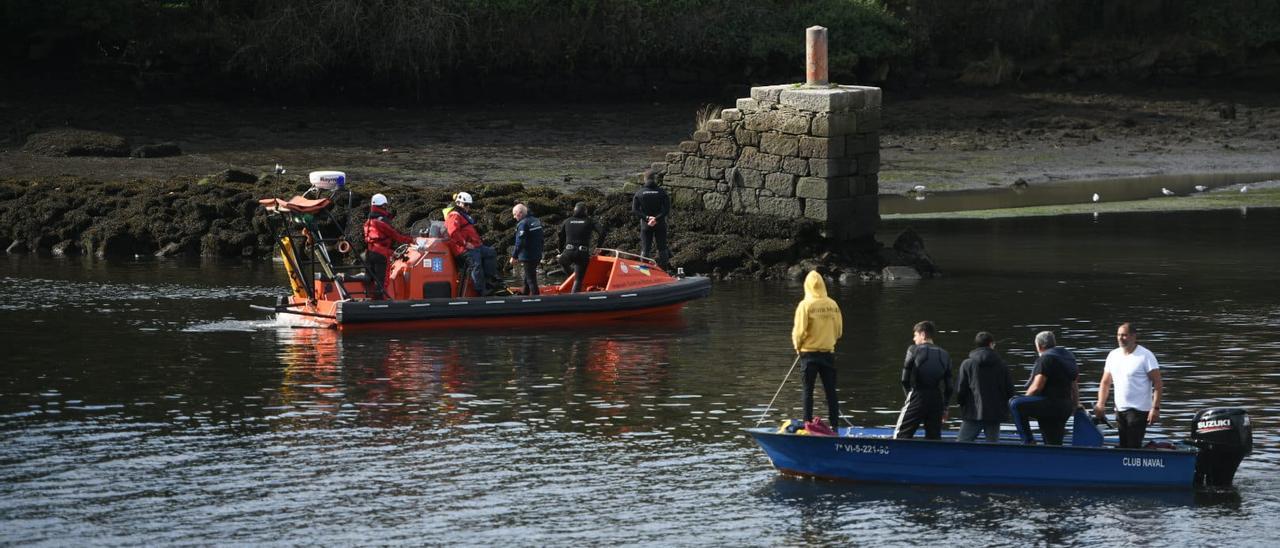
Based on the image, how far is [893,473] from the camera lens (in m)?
14.1

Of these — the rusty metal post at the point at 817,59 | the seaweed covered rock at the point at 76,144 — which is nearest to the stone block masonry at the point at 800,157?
the rusty metal post at the point at 817,59

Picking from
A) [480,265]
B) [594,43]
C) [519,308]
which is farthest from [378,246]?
[594,43]

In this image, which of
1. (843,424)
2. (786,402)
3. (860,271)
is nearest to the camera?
(843,424)

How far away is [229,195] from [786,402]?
49.6ft

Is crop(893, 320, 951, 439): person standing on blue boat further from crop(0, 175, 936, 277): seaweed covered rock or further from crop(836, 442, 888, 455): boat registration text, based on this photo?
crop(0, 175, 936, 277): seaweed covered rock

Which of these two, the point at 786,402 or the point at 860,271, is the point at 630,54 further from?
the point at 786,402

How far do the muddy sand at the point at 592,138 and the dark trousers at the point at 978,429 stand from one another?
19.8 m

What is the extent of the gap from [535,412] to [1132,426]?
5.58m

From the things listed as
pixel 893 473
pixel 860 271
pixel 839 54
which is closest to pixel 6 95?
pixel 839 54

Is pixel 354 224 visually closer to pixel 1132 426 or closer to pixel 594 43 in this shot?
pixel 594 43

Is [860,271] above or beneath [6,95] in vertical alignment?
beneath

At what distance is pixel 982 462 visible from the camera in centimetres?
1396

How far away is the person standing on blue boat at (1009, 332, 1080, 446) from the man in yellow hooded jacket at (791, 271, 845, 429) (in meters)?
1.66

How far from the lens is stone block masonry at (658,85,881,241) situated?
26.2m
